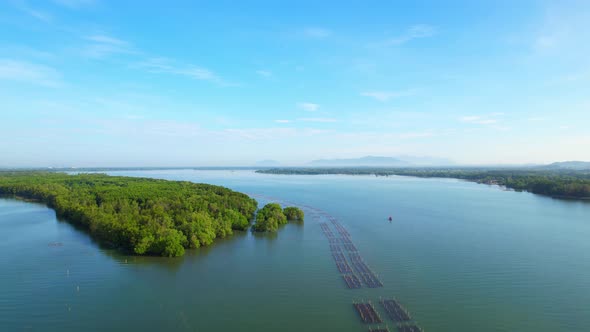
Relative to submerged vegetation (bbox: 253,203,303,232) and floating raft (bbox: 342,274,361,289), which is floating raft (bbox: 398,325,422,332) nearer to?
floating raft (bbox: 342,274,361,289)

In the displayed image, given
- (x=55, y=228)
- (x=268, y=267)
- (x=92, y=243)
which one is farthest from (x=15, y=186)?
(x=268, y=267)

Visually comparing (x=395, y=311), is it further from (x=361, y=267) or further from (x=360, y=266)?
(x=360, y=266)

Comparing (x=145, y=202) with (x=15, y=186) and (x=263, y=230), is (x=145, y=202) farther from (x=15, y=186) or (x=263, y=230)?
(x=15, y=186)

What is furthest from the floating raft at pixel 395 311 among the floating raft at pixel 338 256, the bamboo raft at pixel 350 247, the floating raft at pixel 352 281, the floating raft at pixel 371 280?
the bamboo raft at pixel 350 247

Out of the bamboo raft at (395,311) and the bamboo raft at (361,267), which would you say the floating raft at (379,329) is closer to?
the bamboo raft at (395,311)

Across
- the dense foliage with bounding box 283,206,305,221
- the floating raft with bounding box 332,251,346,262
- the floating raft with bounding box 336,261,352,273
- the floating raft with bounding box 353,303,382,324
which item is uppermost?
the dense foliage with bounding box 283,206,305,221

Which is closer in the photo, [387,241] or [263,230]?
[387,241]

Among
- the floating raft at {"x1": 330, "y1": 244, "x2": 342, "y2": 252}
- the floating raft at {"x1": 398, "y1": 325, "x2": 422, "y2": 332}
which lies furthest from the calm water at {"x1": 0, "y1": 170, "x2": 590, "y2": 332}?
the floating raft at {"x1": 330, "y1": 244, "x2": 342, "y2": 252}
